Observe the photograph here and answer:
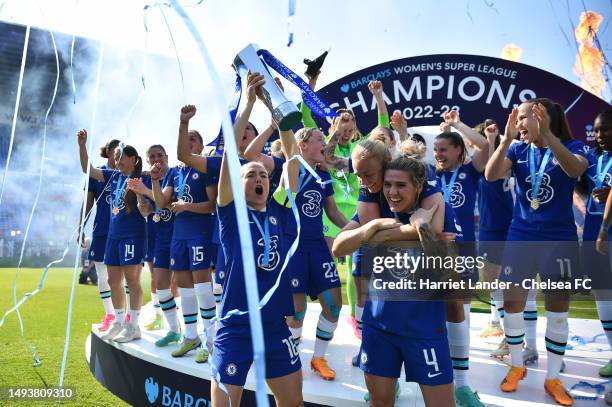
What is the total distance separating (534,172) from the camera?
3.11m

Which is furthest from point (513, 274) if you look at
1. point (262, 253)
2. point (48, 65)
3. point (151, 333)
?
point (48, 65)

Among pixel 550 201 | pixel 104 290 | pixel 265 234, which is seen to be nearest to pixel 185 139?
pixel 265 234

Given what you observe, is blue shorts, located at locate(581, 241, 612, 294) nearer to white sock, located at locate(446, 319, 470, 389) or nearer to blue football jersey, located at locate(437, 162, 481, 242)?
blue football jersey, located at locate(437, 162, 481, 242)

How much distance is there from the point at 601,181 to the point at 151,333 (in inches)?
165

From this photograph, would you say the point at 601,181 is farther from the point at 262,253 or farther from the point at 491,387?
the point at 262,253

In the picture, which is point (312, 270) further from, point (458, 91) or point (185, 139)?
point (458, 91)

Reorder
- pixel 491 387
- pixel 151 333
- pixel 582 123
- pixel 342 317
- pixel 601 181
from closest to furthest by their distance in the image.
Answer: pixel 601 181, pixel 491 387, pixel 151 333, pixel 342 317, pixel 582 123

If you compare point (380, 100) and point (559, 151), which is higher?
point (380, 100)

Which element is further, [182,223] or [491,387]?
[182,223]

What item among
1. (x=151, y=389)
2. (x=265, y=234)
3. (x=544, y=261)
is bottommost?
(x=151, y=389)

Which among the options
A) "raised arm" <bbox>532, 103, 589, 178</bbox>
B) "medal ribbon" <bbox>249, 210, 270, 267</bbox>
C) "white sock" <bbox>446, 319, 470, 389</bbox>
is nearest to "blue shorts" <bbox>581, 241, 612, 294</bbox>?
"raised arm" <bbox>532, 103, 589, 178</bbox>

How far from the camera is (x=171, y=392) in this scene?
12.2 feet

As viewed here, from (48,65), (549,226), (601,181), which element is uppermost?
(48,65)

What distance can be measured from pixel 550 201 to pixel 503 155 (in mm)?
404
